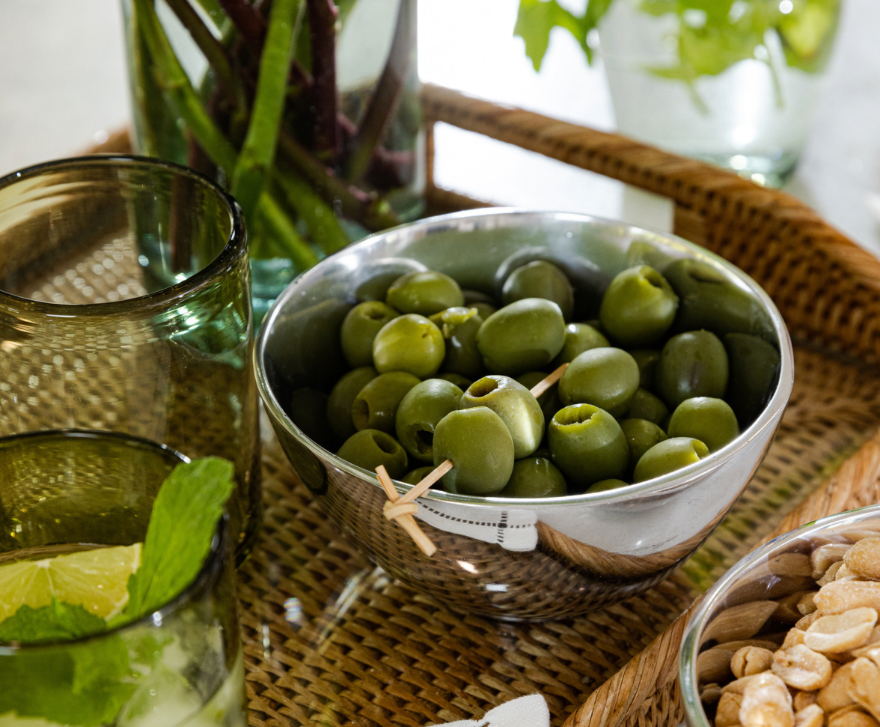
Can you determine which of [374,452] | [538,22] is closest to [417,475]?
[374,452]

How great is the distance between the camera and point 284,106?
509 millimetres

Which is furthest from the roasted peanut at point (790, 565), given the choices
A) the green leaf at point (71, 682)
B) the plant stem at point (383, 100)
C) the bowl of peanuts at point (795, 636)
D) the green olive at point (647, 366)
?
the plant stem at point (383, 100)

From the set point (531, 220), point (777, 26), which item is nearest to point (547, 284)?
point (531, 220)

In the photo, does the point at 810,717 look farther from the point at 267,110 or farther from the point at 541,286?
the point at 267,110

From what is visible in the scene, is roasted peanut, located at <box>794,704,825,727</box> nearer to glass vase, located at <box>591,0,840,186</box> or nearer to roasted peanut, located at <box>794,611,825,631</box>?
roasted peanut, located at <box>794,611,825,631</box>

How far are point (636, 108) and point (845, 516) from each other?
486 mm

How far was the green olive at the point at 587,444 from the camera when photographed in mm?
368

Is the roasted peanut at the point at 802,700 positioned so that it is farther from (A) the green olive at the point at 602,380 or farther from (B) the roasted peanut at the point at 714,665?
(A) the green olive at the point at 602,380

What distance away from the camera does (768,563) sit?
337 mm

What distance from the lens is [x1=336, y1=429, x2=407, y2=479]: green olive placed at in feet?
1.24

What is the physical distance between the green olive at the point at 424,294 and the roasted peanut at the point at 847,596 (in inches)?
8.0

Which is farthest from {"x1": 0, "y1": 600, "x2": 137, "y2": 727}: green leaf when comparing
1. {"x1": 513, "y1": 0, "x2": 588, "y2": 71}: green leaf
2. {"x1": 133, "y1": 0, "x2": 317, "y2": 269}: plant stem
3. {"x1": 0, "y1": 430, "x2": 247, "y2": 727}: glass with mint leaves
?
{"x1": 513, "y1": 0, "x2": 588, "y2": 71}: green leaf

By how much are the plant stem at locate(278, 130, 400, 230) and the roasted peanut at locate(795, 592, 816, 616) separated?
317mm

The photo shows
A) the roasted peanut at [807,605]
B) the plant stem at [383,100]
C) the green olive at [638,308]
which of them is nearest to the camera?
the roasted peanut at [807,605]
